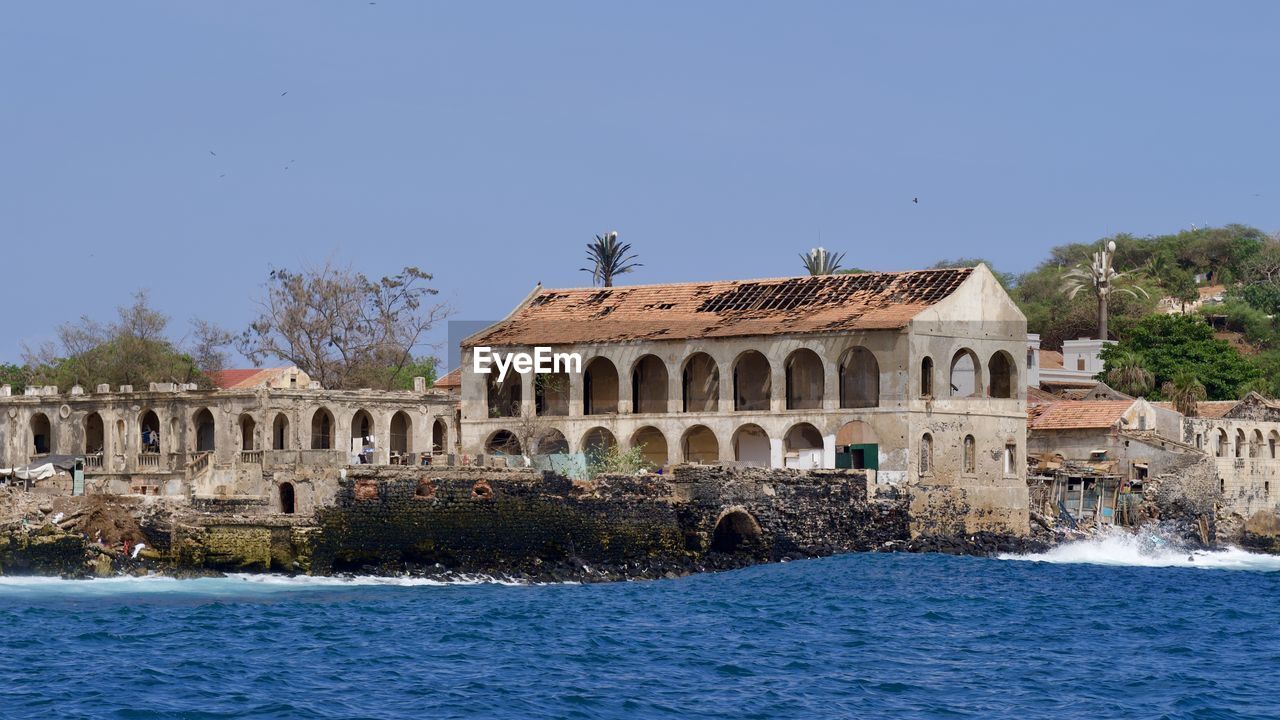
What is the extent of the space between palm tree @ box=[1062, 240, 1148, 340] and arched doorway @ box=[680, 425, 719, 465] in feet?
110

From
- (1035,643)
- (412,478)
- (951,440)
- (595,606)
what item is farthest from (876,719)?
(951,440)

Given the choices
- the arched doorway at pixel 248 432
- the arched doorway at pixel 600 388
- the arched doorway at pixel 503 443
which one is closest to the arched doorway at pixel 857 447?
the arched doorway at pixel 600 388

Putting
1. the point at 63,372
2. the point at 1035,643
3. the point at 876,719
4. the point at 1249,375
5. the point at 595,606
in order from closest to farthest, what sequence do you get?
1. the point at 876,719
2. the point at 1035,643
3. the point at 595,606
4. the point at 63,372
5. the point at 1249,375

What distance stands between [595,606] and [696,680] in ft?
38.7

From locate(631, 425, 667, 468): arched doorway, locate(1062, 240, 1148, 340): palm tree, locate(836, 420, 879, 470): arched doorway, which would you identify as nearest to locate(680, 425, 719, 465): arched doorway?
locate(631, 425, 667, 468): arched doorway

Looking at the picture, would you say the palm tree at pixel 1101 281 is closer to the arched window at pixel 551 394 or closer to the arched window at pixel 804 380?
the arched window at pixel 804 380

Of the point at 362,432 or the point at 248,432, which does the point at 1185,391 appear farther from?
the point at 248,432

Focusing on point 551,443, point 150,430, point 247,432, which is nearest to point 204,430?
point 247,432

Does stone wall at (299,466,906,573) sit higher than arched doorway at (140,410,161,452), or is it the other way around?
arched doorway at (140,410,161,452)

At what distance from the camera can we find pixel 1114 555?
65.6 m

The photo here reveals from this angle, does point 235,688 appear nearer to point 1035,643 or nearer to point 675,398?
point 1035,643

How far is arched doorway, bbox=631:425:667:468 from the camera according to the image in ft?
220

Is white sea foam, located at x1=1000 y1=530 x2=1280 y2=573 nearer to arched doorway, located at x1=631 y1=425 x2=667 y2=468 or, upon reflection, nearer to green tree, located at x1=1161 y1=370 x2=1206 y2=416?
green tree, located at x1=1161 y1=370 x2=1206 y2=416
